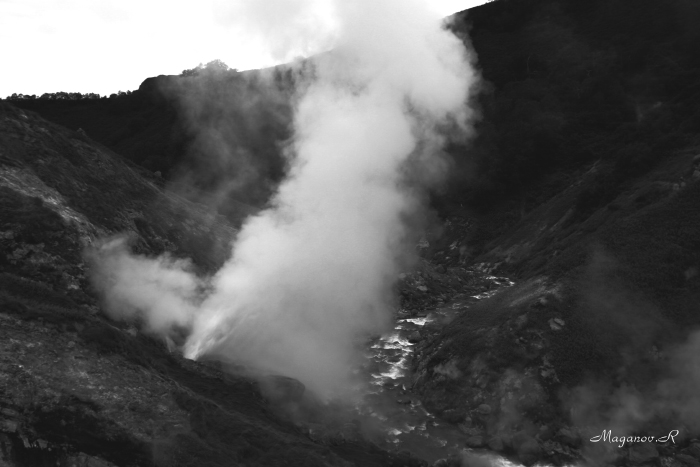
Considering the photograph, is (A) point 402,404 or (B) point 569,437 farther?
(A) point 402,404

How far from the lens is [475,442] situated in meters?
16.9

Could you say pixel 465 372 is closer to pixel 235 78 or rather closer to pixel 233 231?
pixel 233 231

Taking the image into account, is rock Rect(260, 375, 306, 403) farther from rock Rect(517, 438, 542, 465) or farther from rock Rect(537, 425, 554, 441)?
rock Rect(537, 425, 554, 441)

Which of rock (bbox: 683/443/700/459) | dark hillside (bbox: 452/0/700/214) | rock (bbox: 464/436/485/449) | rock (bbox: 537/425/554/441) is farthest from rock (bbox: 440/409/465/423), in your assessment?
dark hillside (bbox: 452/0/700/214)

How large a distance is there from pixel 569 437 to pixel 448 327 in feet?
29.1

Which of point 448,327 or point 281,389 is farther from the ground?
point 448,327

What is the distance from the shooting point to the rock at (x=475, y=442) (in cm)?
1681

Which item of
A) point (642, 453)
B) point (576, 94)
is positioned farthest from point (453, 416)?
point (576, 94)

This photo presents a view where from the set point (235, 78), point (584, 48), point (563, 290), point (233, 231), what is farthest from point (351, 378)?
point (584, 48)

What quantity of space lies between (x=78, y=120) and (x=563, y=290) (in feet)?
293

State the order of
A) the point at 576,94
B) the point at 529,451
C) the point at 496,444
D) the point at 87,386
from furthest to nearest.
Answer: the point at 576,94 < the point at 496,444 < the point at 529,451 < the point at 87,386

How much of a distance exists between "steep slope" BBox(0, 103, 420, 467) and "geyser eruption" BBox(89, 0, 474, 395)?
2742 mm

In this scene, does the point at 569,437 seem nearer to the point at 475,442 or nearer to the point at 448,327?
the point at 475,442

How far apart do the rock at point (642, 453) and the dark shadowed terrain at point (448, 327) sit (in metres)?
0.04
